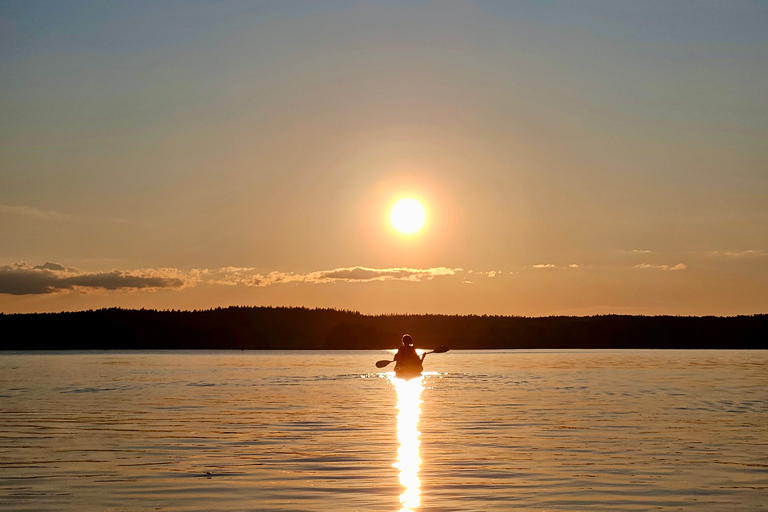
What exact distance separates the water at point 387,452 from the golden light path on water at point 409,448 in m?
0.05

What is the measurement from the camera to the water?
14.2 m

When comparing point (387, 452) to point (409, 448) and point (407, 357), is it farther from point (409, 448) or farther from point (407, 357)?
point (407, 357)

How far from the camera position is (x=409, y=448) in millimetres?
20297

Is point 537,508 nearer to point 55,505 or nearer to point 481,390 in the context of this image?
point 55,505

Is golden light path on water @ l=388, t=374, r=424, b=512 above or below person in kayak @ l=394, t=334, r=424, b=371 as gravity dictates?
below

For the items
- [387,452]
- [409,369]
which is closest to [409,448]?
[387,452]

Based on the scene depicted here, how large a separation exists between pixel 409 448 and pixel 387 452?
0.89m

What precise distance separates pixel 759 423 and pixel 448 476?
45.3ft

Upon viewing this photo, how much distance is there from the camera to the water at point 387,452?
558 inches

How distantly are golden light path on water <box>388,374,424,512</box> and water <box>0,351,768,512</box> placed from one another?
48 millimetres

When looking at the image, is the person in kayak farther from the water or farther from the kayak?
the water

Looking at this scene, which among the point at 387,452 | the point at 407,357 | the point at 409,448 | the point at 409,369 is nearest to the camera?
the point at 387,452

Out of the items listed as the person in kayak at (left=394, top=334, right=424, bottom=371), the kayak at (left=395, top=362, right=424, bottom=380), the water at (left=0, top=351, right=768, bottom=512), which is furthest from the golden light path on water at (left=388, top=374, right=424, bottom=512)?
the kayak at (left=395, top=362, right=424, bottom=380)

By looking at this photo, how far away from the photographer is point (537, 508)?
13234 mm
